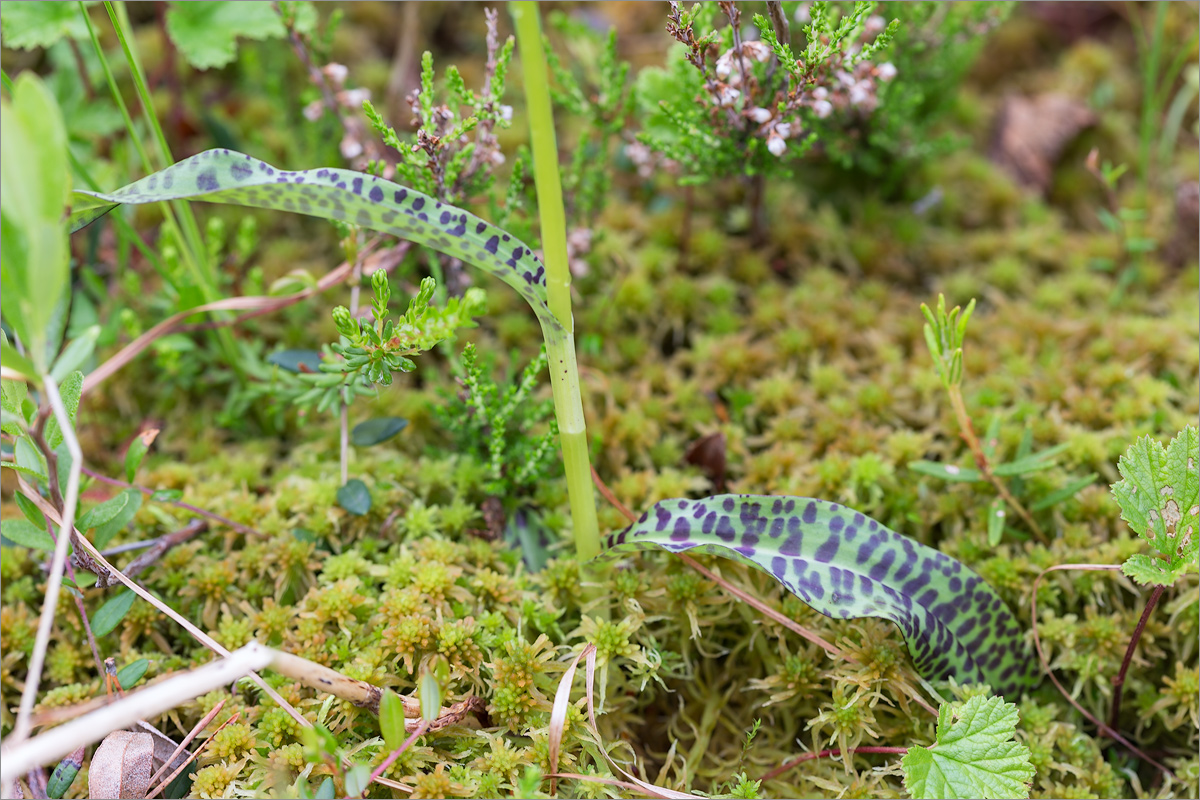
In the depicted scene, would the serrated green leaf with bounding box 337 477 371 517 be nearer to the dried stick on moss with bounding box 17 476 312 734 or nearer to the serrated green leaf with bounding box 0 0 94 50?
the dried stick on moss with bounding box 17 476 312 734

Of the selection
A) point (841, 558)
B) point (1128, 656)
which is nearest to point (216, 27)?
point (841, 558)

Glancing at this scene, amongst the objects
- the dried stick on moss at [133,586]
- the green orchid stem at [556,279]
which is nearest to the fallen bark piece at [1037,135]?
the green orchid stem at [556,279]

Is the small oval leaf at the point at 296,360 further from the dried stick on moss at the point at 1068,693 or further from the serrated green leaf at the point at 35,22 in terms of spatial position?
the dried stick on moss at the point at 1068,693

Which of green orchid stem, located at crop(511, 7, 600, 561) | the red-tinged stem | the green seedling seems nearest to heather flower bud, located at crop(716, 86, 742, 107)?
green orchid stem, located at crop(511, 7, 600, 561)

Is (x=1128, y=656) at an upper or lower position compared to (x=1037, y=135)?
lower

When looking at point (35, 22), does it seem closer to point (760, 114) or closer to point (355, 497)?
point (355, 497)

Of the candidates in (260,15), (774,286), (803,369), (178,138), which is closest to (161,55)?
(178,138)

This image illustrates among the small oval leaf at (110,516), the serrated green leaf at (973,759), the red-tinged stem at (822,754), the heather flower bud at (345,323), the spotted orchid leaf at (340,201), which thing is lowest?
the red-tinged stem at (822,754)
